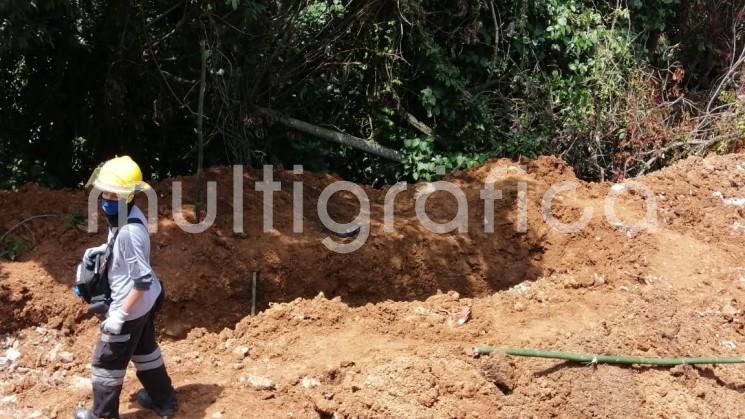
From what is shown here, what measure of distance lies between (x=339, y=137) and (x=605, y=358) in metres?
4.54

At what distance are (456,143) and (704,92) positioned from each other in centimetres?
405

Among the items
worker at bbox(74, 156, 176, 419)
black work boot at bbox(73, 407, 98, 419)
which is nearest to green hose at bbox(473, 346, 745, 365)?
worker at bbox(74, 156, 176, 419)

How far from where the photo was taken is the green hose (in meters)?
5.02

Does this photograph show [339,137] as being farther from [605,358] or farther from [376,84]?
[605,358]

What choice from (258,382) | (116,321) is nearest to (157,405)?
(258,382)

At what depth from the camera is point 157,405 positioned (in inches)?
175

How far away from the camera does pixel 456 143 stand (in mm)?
9156

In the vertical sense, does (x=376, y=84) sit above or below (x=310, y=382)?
above

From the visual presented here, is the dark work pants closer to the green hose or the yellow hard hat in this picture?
the yellow hard hat

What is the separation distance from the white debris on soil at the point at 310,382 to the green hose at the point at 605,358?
1085 mm

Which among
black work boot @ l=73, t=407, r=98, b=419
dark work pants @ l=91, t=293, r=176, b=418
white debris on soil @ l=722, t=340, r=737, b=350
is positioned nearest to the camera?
dark work pants @ l=91, t=293, r=176, b=418

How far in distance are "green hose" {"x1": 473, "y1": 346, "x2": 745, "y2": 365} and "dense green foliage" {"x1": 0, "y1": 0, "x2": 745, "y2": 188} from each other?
3676mm

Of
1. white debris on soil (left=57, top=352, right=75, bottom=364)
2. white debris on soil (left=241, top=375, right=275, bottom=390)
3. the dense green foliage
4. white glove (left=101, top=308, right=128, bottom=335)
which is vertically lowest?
white debris on soil (left=241, top=375, right=275, bottom=390)

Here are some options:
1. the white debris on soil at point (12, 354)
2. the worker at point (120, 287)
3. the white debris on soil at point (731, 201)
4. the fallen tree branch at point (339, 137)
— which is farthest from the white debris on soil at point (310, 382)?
the white debris on soil at point (731, 201)
